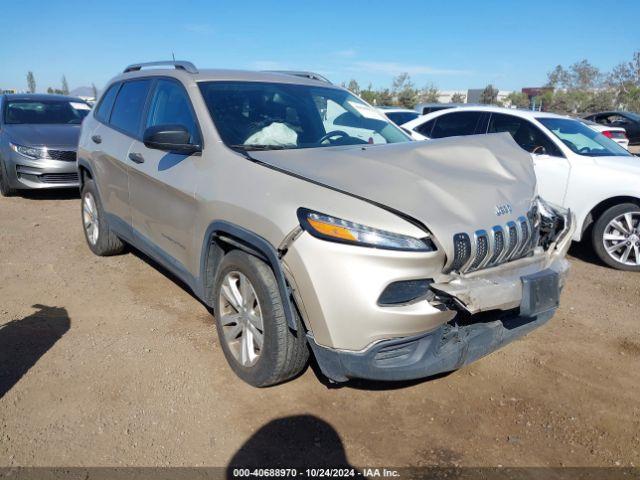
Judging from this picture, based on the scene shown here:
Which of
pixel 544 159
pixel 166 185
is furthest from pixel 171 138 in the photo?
pixel 544 159

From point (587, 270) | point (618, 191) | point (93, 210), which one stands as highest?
point (618, 191)

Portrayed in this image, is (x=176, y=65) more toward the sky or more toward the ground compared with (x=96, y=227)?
more toward the sky

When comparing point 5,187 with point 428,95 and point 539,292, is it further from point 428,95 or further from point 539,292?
point 428,95

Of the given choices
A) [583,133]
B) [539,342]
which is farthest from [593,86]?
[539,342]

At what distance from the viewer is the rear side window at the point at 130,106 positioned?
427 centimetres

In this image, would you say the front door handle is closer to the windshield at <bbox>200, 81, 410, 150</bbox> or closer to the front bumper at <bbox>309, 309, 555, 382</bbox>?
the windshield at <bbox>200, 81, 410, 150</bbox>

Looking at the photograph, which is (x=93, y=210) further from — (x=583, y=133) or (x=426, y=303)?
(x=583, y=133)

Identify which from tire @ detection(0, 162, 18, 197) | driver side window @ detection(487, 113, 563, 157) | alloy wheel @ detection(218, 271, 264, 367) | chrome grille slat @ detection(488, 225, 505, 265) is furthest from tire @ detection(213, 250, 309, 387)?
tire @ detection(0, 162, 18, 197)

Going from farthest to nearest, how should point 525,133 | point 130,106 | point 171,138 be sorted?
point 525,133 → point 130,106 → point 171,138

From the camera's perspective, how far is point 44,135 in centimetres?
839

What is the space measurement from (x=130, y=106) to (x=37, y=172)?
4495 mm

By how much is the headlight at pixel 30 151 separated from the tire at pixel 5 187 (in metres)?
0.54

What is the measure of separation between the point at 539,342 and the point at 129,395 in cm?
283

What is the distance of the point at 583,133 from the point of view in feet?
21.3
